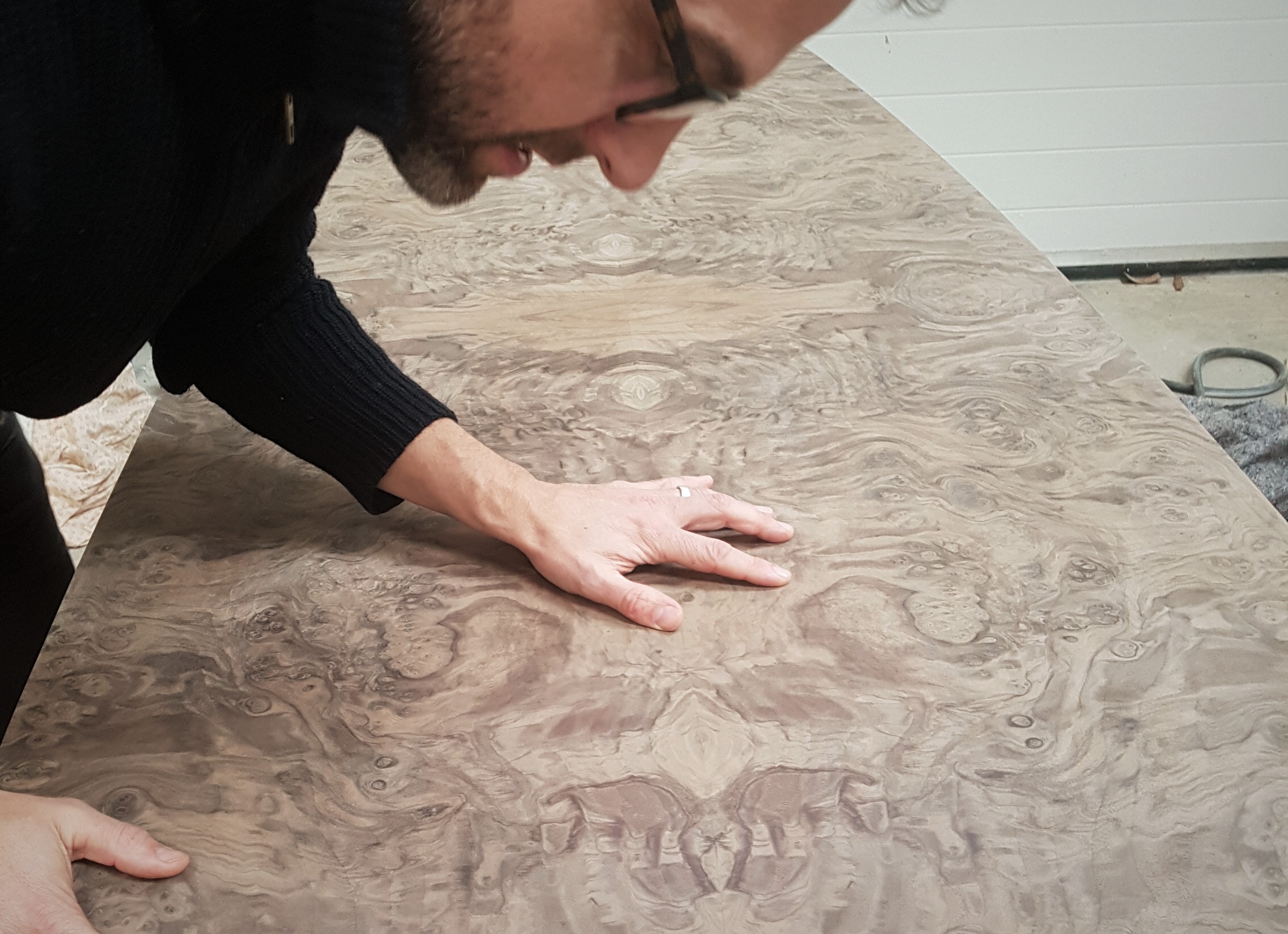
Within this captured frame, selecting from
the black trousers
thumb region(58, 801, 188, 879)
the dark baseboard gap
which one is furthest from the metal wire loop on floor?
thumb region(58, 801, 188, 879)

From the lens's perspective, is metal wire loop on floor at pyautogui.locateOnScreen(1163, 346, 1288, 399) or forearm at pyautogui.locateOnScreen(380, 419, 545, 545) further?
metal wire loop on floor at pyautogui.locateOnScreen(1163, 346, 1288, 399)

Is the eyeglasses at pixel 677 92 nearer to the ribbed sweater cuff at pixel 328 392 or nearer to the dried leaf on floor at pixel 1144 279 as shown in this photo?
the ribbed sweater cuff at pixel 328 392

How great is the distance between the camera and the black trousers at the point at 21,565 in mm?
1215

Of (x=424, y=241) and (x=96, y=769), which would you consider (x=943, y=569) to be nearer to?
(x=96, y=769)

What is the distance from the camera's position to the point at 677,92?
2.57 feet

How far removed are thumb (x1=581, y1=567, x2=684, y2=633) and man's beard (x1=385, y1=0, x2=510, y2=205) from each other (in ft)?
1.20

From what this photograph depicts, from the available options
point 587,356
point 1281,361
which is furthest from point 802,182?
point 1281,361

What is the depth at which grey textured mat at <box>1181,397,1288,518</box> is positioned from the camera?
2.11 m

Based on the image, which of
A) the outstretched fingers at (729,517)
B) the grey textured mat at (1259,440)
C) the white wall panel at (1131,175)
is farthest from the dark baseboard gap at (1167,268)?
the outstretched fingers at (729,517)

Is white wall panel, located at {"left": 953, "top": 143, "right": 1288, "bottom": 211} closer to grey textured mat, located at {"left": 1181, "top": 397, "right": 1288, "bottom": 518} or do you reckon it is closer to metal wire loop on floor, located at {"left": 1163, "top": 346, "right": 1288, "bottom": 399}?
metal wire loop on floor, located at {"left": 1163, "top": 346, "right": 1288, "bottom": 399}

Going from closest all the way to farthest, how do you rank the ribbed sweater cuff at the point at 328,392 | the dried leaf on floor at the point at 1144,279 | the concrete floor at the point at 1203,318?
the ribbed sweater cuff at the point at 328,392, the concrete floor at the point at 1203,318, the dried leaf on floor at the point at 1144,279

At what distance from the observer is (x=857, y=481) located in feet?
3.81

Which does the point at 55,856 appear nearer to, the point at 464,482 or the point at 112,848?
the point at 112,848

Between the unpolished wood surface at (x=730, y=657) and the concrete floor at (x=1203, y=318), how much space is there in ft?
5.74
